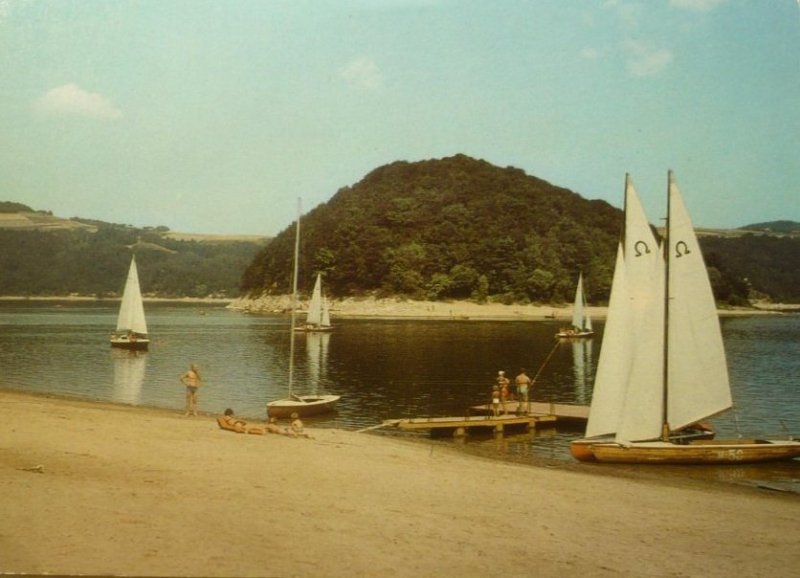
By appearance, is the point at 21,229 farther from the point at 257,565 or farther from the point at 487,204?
the point at 257,565

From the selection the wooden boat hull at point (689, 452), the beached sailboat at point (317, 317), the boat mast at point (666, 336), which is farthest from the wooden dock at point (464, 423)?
the beached sailboat at point (317, 317)

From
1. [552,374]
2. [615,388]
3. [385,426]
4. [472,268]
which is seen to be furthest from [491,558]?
[472,268]

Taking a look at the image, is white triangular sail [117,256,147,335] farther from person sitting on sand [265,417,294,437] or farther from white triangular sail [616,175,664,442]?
white triangular sail [616,175,664,442]

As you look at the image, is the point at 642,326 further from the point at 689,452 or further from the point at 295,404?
the point at 295,404

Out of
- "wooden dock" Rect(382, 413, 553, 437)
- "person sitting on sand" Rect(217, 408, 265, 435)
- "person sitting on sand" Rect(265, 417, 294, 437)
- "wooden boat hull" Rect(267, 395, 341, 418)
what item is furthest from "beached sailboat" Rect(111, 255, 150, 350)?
"person sitting on sand" Rect(265, 417, 294, 437)

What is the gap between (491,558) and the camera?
1154 cm

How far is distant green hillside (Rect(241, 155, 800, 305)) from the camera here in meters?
156

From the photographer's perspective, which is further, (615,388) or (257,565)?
(615,388)

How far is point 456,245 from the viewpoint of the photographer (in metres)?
164

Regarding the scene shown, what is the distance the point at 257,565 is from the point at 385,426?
22.9 m

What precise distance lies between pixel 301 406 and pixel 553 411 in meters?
12.0

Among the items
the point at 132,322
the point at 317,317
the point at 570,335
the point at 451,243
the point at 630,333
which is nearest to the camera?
the point at 630,333

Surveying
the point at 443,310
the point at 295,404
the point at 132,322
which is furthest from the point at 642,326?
the point at 443,310

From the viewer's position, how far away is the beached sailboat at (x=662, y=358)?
→ 2375 cm
